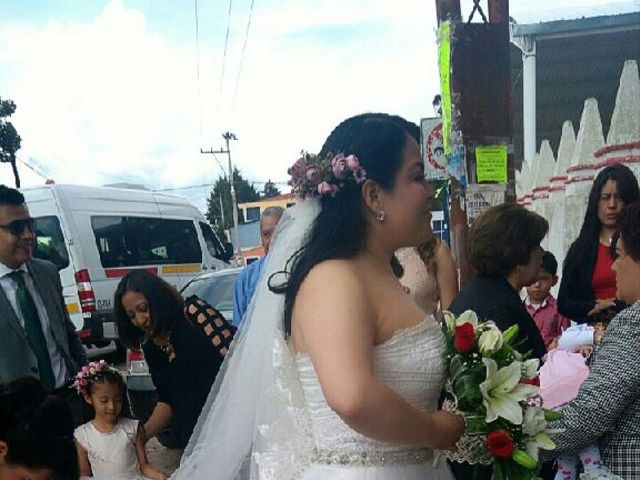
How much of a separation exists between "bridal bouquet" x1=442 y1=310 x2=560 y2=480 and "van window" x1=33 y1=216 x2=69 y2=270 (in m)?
9.61

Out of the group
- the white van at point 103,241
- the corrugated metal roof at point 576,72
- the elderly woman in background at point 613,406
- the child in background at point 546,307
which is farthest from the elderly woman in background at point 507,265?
the corrugated metal roof at point 576,72

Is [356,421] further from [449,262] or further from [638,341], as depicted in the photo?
[449,262]

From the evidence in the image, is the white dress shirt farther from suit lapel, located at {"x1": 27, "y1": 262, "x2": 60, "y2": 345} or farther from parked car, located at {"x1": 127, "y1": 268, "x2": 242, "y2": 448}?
parked car, located at {"x1": 127, "y1": 268, "x2": 242, "y2": 448}

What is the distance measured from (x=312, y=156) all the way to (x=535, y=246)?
133 centimetres

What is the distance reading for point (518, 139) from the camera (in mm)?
18703

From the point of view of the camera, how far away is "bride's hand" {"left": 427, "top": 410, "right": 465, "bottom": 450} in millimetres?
1614

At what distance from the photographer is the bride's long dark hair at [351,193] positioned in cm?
173

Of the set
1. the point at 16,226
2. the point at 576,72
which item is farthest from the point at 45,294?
the point at 576,72

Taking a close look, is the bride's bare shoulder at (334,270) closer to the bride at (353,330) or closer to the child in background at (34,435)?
the bride at (353,330)

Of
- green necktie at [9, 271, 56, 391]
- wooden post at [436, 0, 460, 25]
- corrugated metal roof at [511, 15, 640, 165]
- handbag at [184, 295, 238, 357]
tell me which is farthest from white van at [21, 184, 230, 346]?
corrugated metal roof at [511, 15, 640, 165]

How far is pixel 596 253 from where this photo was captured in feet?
12.2

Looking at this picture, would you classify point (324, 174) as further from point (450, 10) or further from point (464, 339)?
point (450, 10)

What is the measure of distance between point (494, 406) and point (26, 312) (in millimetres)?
2720

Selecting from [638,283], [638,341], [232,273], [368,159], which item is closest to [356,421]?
[368,159]
